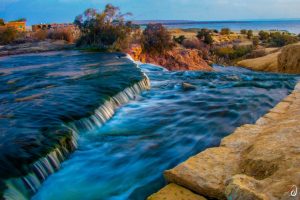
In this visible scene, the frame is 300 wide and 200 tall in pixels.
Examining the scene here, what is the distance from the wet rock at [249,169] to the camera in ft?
18.0

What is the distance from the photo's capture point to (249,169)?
6.71 metres

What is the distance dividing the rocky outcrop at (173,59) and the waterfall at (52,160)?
19.7 m

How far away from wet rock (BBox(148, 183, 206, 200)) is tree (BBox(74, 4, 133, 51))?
26822mm

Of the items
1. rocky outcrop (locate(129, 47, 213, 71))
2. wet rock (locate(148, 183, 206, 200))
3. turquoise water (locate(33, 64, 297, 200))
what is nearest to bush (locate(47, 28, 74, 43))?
rocky outcrop (locate(129, 47, 213, 71))

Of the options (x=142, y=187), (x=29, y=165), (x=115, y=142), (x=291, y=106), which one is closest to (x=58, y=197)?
(x=29, y=165)

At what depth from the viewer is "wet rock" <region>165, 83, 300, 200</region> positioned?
5.48 m

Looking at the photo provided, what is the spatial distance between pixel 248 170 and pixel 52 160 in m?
4.45

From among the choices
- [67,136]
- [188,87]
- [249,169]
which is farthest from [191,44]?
[249,169]

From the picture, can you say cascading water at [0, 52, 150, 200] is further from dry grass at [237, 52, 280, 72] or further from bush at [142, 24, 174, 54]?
dry grass at [237, 52, 280, 72]

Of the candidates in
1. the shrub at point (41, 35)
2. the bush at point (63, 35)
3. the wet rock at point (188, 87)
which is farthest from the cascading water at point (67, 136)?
the shrub at point (41, 35)

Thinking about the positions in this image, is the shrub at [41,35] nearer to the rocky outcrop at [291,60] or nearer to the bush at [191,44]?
the bush at [191,44]
